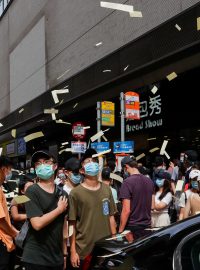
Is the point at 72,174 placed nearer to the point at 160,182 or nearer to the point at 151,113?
the point at 160,182

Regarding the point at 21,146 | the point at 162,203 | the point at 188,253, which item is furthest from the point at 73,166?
the point at 21,146

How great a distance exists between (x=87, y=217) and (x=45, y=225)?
0.77 m

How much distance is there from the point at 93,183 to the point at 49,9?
20665 millimetres

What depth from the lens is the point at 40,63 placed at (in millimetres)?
26062

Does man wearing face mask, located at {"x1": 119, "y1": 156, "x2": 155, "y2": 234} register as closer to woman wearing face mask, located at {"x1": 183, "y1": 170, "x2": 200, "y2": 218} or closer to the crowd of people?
the crowd of people

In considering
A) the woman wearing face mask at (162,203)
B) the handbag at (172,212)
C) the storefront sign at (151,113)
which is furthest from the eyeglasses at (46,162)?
the storefront sign at (151,113)

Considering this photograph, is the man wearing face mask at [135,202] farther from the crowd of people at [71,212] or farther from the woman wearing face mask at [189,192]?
the woman wearing face mask at [189,192]

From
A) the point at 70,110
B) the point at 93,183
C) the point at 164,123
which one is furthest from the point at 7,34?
the point at 93,183

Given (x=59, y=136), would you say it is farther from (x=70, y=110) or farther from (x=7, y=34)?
(x=7, y=34)

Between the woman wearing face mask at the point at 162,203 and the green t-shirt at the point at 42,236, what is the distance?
112 inches

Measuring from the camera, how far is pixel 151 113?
17.4 metres

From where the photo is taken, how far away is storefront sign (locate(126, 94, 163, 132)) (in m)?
16.9

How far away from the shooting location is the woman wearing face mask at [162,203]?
6926 mm

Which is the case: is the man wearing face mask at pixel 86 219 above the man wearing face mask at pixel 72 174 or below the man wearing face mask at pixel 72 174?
below
